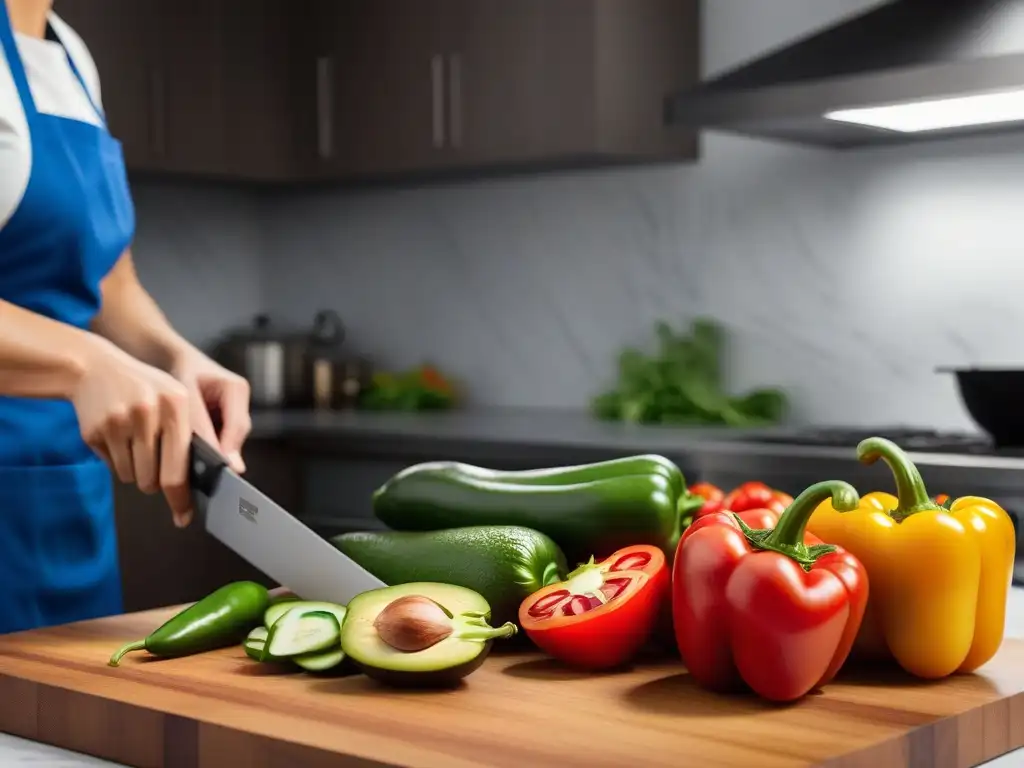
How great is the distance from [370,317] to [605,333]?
75 cm

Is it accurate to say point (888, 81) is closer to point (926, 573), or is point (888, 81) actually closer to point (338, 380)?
point (926, 573)

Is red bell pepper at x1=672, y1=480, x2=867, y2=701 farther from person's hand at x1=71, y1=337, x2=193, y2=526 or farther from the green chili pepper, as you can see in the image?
person's hand at x1=71, y1=337, x2=193, y2=526

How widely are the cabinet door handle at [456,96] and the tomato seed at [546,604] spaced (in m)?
2.24

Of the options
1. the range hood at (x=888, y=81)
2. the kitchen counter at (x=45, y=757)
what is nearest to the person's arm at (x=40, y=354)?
the kitchen counter at (x=45, y=757)

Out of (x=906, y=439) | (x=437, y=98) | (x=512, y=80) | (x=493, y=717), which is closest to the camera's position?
(x=493, y=717)

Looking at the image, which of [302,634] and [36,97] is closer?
[302,634]

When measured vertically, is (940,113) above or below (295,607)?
above

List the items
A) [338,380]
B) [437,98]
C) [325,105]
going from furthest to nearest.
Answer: [338,380]
[325,105]
[437,98]

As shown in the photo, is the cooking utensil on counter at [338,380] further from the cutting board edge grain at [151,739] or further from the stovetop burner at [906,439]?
the cutting board edge grain at [151,739]

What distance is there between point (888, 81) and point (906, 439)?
24.4 inches

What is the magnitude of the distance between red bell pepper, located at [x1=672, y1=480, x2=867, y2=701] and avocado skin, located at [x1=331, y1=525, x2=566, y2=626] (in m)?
0.18

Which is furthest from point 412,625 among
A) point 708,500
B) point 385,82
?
point 385,82

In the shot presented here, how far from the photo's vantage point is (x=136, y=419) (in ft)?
4.11

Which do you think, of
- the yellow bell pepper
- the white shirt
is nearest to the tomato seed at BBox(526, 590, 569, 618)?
the yellow bell pepper
